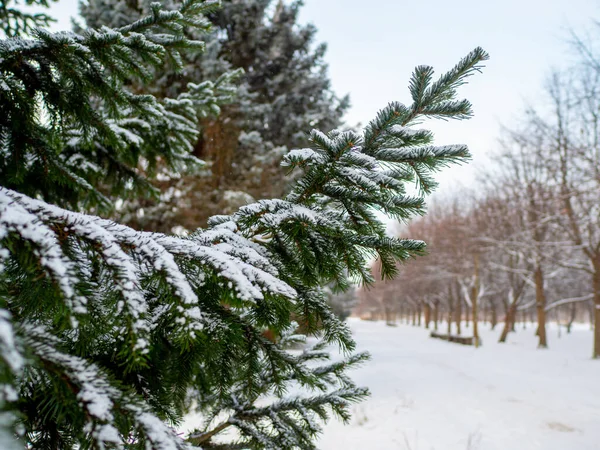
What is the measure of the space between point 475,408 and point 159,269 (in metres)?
7.36

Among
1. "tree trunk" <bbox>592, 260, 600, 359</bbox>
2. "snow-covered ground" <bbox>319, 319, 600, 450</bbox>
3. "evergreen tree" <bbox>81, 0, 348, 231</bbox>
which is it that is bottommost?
"snow-covered ground" <bbox>319, 319, 600, 450</bbox>

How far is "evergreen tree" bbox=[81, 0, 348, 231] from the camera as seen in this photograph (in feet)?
24.6

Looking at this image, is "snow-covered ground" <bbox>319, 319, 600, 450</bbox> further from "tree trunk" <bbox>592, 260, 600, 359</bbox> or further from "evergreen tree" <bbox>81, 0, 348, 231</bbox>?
"evergreen tree" <bbox>81, 0, 348, 231</bbox>

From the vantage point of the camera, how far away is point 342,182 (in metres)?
1.16

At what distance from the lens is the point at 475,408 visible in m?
6.30

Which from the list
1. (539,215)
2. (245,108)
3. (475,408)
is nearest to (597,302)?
(539,215)

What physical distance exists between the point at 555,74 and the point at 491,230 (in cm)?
684

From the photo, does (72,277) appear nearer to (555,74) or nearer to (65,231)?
(65,231)

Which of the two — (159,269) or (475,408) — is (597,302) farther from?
(159,269)

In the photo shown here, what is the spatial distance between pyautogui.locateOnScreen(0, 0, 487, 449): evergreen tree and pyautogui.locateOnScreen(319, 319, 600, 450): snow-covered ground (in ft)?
12.8

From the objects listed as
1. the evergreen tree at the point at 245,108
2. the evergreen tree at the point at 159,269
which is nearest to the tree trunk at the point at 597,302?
the evergreen tree at the point at 245,108

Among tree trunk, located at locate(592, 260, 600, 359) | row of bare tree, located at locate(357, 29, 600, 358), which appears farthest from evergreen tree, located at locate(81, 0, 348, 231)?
tree trunk, located at locate(592, 260, 600, 359)

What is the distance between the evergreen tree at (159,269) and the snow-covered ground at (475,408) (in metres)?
3.90

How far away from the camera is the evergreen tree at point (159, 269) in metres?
0.63
